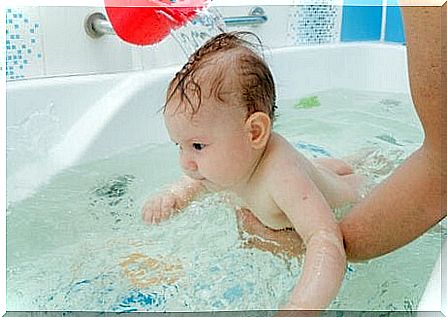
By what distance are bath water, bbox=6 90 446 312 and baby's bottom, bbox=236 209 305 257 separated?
0.04 ft

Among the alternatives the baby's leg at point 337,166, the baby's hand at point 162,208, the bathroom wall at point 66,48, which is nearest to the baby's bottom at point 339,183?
the baby's leg at point 337,166

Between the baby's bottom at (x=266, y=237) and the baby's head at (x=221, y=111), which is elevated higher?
the baby's head at (x=221, y=111)

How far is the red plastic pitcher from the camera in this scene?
1032mm

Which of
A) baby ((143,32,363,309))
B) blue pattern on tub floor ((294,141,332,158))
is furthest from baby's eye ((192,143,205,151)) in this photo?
blue pattern on tub floor ((294,141,332,158))

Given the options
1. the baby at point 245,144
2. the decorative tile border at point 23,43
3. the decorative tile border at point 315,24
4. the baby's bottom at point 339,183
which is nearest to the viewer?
the baby at point 245,144

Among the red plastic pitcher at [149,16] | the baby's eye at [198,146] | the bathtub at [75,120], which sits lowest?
the bathtub at [75,120]

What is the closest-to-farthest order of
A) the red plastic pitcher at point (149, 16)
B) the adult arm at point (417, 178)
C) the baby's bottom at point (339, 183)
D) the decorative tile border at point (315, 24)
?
the adult arm at point (417, 178), the baby's bottom at point (339, 183), the red plastic pitcher at point (149, 16), the decorative tile border at point (315, 24)

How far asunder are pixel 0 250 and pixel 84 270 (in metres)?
0.15

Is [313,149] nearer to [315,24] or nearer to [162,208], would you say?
[162,208]

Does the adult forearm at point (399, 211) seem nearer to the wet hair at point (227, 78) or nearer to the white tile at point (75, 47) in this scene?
the wet hair at point (227, 78)

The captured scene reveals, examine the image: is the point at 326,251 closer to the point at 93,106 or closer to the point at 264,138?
the point at 264,138

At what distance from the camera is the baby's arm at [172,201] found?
0.96 m

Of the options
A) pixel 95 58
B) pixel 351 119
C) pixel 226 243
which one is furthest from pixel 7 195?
pixel 351 119

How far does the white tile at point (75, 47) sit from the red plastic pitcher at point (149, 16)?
299 mm
